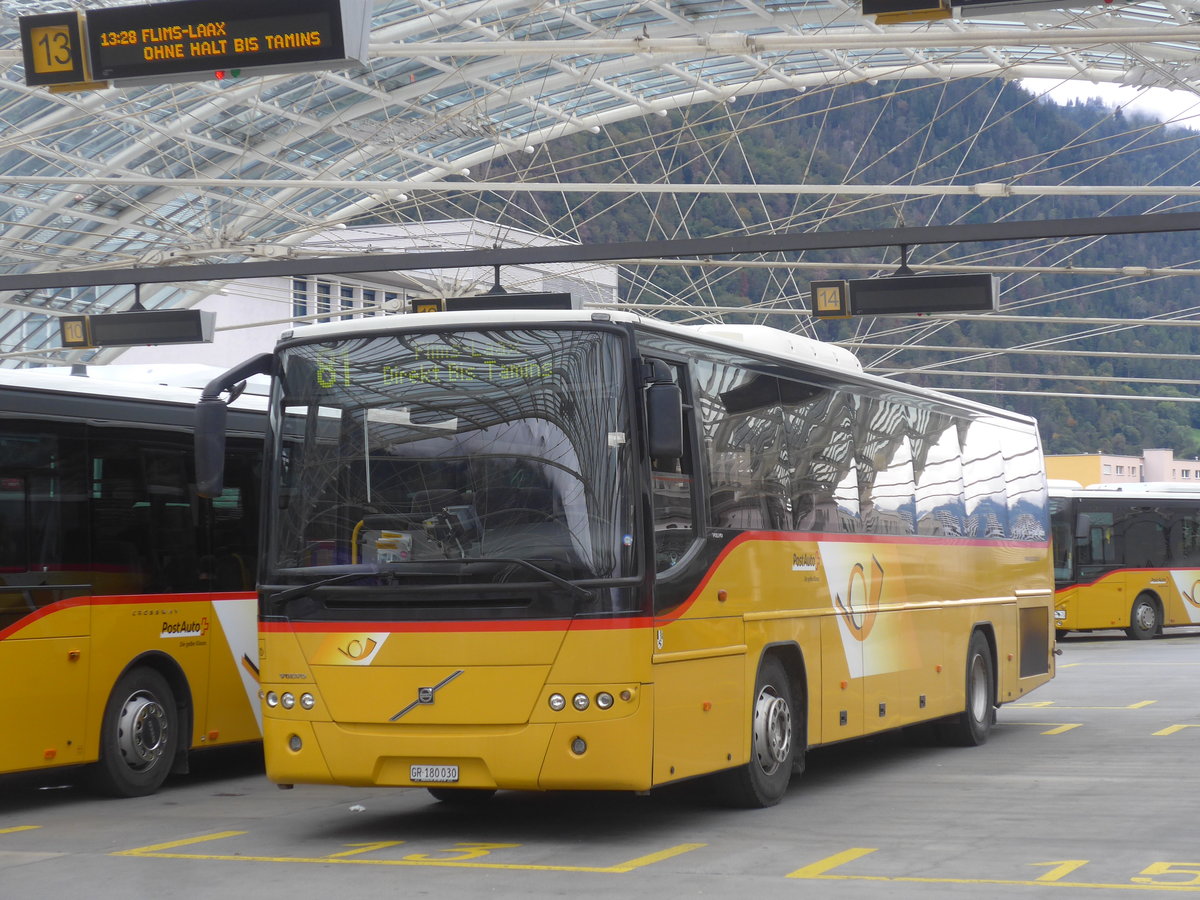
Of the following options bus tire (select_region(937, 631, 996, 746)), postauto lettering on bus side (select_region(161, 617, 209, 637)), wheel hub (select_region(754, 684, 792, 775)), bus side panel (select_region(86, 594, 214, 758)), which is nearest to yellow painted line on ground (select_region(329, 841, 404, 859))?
wheel hub (select_region(754, 684, 792, 775))

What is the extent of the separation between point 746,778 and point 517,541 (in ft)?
8.13

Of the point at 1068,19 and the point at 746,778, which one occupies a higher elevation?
the point at 1068,19

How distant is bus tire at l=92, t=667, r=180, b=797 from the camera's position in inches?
485

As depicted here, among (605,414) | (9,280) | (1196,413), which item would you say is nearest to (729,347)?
(605,414)

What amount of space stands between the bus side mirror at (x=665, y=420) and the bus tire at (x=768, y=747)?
2.17 meters

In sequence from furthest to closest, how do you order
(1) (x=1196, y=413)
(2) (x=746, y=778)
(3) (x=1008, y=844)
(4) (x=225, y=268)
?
(1) (x=1196, y=413)
(4) (x=225, y=268)
(2) (x=746, y=778)
(3) (x=1008, y=844)

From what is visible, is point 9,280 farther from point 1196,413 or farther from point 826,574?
point 1196,413

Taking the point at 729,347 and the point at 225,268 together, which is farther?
the point at 225,268

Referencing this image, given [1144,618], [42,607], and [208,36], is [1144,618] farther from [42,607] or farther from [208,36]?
[208,36]

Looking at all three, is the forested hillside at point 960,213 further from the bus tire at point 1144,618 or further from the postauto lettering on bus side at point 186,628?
the postauto lettering on bus side at point 186,628

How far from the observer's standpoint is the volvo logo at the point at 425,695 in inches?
377

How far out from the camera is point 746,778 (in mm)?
10820

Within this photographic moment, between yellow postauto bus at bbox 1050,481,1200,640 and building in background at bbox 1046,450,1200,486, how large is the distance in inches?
1405

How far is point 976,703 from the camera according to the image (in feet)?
51.3
